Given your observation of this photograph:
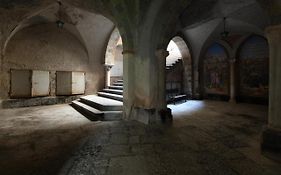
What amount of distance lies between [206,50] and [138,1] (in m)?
7.86

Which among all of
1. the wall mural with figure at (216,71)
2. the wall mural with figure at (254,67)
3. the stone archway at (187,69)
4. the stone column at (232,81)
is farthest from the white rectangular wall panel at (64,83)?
the wall mural with figure at (254,67)

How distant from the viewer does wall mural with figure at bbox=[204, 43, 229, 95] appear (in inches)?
402

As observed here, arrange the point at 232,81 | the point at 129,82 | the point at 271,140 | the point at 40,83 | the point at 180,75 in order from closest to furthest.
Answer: the point at 271,140 → the point at 129,82 → the point at 40,83 → the point at 232,81 → the point at 180,75

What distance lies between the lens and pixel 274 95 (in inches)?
106

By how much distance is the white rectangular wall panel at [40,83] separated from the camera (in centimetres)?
796

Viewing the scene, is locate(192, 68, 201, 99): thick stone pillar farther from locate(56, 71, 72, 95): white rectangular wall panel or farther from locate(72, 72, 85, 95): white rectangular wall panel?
locate(56, 71, 72, 95): white rectangular wall panel

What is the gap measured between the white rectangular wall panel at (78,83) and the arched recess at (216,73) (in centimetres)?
771

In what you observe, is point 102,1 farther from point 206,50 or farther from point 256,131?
point 206,50

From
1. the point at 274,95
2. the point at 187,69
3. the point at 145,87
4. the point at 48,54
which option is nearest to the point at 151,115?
the point at 145,87

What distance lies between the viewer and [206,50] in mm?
10836

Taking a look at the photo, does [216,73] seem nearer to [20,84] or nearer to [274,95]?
[274,95]

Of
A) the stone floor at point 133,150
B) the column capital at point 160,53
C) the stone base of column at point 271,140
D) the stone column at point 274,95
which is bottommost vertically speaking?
the stone floor at point 133,150

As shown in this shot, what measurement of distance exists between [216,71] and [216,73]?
13 centimetres

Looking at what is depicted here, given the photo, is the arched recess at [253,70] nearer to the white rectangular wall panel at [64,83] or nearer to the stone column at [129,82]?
the stone column at [129,82]
